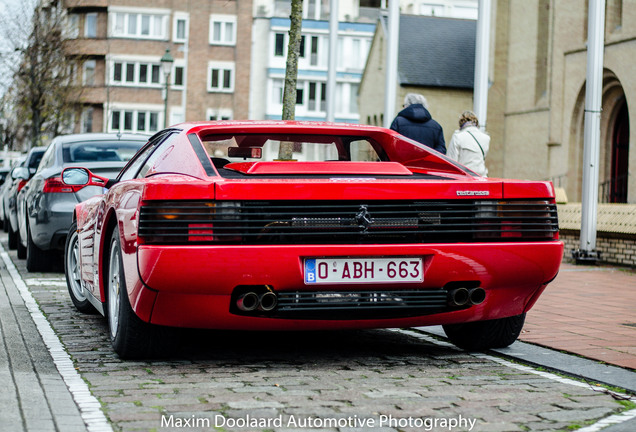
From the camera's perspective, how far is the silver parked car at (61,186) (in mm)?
11820

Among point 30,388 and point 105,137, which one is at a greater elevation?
point 105,137

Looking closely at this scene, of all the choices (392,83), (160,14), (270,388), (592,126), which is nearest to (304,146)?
(270,388)

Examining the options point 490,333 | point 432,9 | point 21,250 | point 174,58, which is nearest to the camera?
point 490,333

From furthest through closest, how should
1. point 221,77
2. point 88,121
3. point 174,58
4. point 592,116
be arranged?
point 88,121 < point 221,77 < point 174,58 < point 592,116

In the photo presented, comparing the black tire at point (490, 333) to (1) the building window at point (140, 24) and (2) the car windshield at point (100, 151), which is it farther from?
(1) the building window at point (140, 24)

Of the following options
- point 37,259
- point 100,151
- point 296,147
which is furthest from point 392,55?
point 296,147

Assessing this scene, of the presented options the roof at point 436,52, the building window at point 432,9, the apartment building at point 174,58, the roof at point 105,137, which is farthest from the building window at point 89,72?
the roof at point 105,137

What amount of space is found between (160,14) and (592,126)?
6070 cm

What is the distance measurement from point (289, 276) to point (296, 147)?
184 cm

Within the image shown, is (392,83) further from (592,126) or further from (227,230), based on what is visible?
(227,230)

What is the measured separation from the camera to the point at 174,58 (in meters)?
72.3

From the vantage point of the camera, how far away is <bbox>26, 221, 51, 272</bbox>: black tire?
12.5m

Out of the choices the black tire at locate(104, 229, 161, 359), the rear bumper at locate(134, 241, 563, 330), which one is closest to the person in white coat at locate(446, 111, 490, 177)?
the rear bumper at locate(134, 241, 563, 330)

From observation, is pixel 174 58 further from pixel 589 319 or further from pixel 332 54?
pixel 589 319
